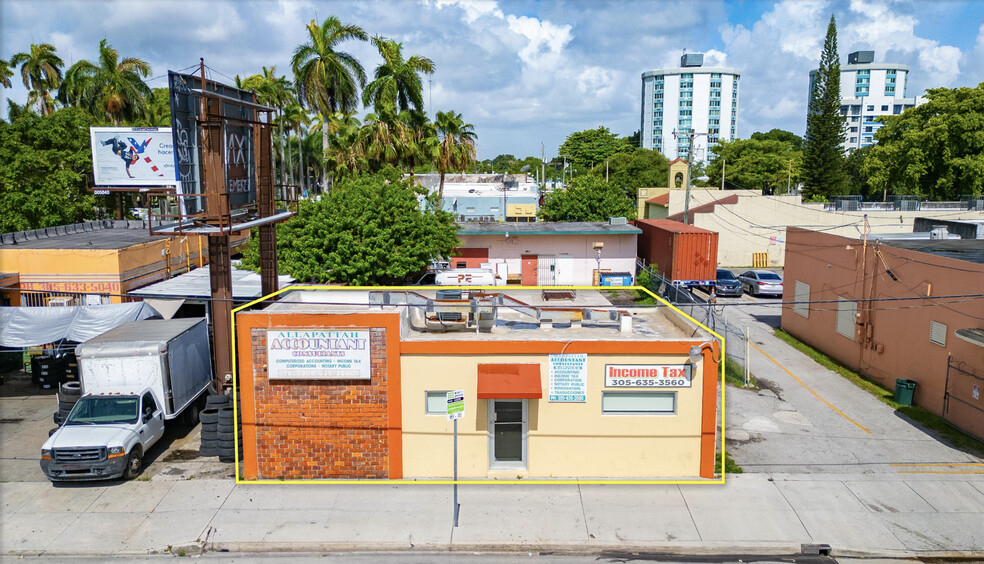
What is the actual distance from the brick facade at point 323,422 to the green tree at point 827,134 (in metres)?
60.7

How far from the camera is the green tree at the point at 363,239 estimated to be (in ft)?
75.5

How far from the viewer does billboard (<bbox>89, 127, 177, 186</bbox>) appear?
1253 inches

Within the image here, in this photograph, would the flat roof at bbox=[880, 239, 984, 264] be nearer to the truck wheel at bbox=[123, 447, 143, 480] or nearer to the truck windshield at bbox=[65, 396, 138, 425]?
the truck wheel at bbox=[123, 447, 143, 480]

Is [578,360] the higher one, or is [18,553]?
[578,360]

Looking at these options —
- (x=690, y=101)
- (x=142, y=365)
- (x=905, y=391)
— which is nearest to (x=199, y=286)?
(x=142, y=365)

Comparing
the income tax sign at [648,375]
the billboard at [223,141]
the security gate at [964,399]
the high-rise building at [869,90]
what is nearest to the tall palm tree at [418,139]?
the billboard at [223,141]

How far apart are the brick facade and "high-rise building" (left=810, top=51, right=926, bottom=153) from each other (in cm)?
17509

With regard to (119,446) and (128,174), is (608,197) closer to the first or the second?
(128,174)

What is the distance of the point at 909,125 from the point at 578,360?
157 feet

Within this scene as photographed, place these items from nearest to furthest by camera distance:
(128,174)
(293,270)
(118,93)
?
(293,270)
(128,174)
(118,93)

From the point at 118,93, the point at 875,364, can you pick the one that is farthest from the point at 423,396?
the point at 118,93

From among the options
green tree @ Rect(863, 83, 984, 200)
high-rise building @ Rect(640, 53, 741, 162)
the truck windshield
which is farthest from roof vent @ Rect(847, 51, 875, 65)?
the truck windshield

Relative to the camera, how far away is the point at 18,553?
11.7 metres

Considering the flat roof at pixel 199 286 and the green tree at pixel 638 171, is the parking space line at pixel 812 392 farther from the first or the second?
the green tree at pixel 638 171
